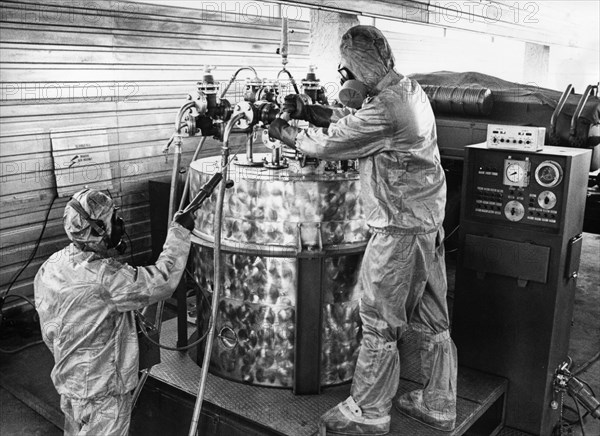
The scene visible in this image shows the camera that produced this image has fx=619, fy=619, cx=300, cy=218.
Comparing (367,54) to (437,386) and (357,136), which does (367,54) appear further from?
(437,386)

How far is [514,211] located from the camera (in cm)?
353

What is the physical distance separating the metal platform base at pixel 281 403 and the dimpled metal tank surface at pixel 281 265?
0.12 metres

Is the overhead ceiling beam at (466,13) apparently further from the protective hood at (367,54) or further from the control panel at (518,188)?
the control panel at (518,188)

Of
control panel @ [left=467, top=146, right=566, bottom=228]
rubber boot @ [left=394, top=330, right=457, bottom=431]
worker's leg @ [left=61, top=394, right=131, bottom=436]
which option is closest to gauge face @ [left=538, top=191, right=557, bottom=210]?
control panel @ [left=467, top=146, right=566, bottom=228]

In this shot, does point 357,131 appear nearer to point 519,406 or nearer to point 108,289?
point 108,289

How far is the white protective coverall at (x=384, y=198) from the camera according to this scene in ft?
9.28

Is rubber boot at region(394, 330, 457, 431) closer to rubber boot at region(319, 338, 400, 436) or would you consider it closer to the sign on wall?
rubber boot at region(319, 338, 400, 436)

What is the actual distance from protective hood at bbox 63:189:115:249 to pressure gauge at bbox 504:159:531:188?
2188 mm

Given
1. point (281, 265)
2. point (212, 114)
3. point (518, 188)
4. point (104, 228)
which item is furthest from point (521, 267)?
point (104, 228)

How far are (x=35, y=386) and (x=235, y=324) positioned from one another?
147 centimetres

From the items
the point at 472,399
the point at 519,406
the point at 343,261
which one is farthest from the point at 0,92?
the point at 519,406

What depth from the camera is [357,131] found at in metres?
2.80

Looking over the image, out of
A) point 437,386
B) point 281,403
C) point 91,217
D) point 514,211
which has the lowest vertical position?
point 281,403

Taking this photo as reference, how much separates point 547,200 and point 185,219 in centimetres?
198
